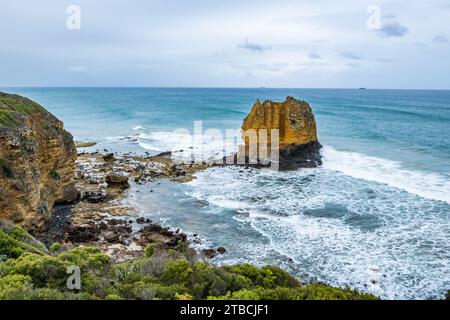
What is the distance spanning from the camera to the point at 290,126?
42.3 metres

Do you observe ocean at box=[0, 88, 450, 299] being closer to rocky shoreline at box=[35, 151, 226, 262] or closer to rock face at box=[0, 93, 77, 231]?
rocky shoreline at box=[35, 151, 226, 262]

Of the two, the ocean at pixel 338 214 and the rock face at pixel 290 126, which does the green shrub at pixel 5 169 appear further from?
the rock face at pixel 290 126

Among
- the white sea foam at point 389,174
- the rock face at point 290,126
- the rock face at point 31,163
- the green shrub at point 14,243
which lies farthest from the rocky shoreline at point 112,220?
the white sea foam at point 389,174

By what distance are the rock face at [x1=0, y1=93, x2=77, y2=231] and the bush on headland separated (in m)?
5.33

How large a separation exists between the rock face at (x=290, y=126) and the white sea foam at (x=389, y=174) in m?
2.69

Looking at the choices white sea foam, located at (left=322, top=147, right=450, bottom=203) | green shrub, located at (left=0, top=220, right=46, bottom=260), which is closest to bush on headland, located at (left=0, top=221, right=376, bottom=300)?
green shrub, located at (left=0, top=220, right=46, bottom=260)

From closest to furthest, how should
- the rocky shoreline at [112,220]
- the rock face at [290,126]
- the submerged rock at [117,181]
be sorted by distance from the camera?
1. the rocky shoreline at [112,220]
2. the submerged rock at [117,181]
3. the rock face at [290,126]

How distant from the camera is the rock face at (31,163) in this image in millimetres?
20359

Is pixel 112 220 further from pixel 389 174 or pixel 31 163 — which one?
pixel 389 174

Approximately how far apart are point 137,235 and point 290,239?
368 inches

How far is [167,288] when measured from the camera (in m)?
11.5
